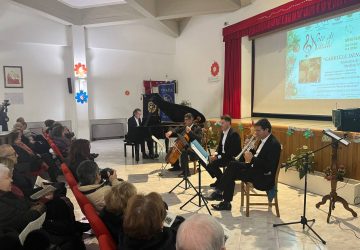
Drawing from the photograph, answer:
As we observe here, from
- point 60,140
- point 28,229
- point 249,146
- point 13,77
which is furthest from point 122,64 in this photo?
point 28,229

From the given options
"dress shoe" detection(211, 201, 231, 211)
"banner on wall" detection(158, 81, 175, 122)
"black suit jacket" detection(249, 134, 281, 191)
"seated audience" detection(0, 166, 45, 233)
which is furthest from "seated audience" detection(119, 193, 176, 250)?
"banner on wall" detection(158, 81, 175, 122)

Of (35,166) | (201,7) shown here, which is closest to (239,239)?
(35,166)

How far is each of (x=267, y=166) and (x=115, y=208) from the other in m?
2.13

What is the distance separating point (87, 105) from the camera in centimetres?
967

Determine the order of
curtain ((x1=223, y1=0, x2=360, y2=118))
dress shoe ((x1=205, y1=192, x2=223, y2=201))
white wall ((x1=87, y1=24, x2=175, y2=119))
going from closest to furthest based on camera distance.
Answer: dress shoe ((x1=205, y1=192, x2=223, y2=201)), curtain ((x1=223, y1=0, x2=360, y2=118)), white wall ((x1=87, y1=24, x2=175, y2=119))

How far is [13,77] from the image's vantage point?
28.2 ft

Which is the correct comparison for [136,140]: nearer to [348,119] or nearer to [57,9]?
[348,119]

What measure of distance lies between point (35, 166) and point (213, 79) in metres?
5.87

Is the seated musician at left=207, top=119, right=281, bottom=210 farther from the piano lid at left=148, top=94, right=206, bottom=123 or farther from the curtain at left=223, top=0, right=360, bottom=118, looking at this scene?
the curtain at left=223, top=0, right=360, bottom=118

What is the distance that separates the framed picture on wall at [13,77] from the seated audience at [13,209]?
291 inches

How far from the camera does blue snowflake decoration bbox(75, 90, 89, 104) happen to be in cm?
944

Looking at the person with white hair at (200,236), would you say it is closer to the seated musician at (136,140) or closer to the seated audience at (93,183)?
the seated audience at (93,183)

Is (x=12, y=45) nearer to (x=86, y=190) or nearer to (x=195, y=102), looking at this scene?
(x=195, y=102)

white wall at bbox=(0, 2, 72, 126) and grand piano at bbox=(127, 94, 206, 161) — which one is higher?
white wall at bbox=(0, 2, 72, 126)
